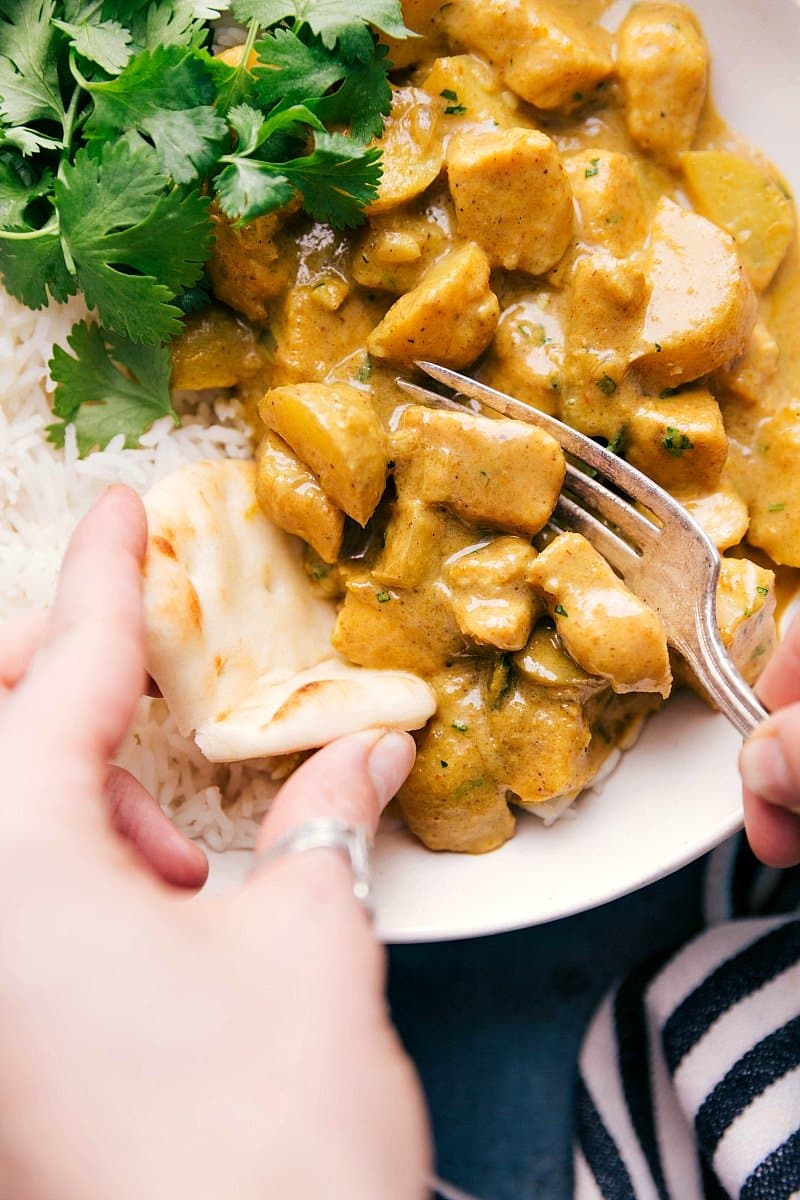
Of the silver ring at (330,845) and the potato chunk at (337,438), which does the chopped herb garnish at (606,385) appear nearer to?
the potato chunk at (337,438)

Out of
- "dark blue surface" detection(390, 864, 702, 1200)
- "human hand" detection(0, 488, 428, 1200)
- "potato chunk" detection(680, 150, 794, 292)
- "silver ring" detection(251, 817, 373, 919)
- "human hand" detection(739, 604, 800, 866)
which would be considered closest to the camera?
"human hand" detection(0, 488, 428, 1200)

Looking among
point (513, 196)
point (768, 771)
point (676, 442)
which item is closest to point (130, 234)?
point (513, 196)

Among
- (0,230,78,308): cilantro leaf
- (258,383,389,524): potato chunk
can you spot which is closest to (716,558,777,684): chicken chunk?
(258,383,389,524): potato chunk

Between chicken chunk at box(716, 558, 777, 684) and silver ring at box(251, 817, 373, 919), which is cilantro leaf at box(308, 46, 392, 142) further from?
silver ring at box(251, 817, 373, 919)

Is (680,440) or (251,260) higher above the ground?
(680,440)

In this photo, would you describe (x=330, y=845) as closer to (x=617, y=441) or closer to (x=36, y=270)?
(x=617, y=441)

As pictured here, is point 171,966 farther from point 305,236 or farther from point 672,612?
point 305,236

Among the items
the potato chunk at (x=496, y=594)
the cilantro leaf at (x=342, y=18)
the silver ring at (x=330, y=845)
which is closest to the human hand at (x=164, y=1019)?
the silver ring at (x=330, y=845)
